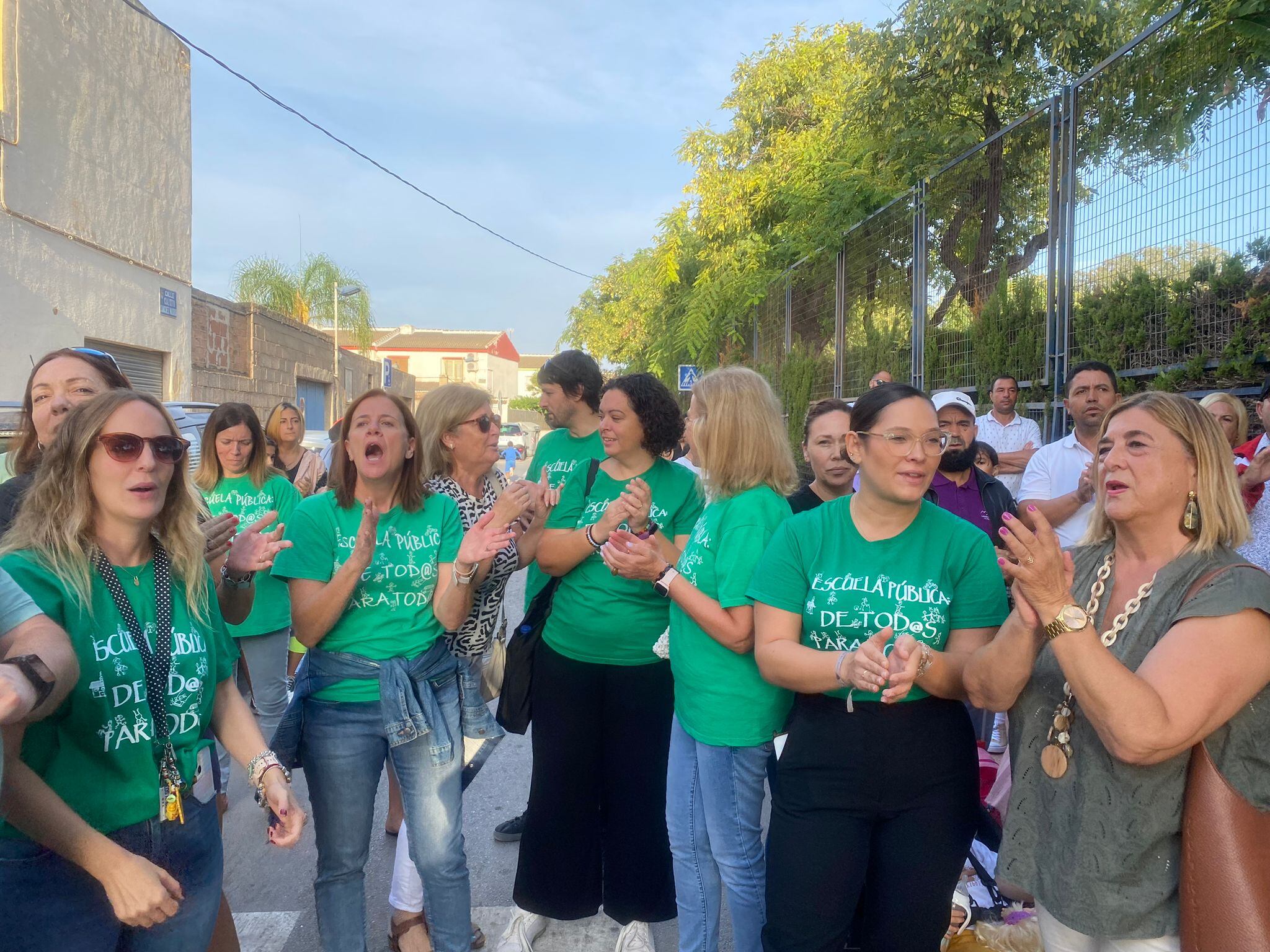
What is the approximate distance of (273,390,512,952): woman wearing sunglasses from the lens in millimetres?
2869

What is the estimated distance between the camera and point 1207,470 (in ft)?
6.97

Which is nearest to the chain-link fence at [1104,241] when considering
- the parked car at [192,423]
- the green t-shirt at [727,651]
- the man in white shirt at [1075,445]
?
the man in white shirt at [1075,445]

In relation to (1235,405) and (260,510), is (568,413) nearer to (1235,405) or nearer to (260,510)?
(260,510)

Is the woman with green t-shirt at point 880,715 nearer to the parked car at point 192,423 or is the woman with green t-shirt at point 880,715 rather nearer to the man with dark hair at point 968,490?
the man with dark hair at point 968,490

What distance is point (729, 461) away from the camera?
117 inches

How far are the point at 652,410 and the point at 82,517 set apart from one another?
6.42ft

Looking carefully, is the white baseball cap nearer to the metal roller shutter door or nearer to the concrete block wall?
the concrete block wall

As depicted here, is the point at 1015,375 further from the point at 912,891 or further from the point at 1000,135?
the point at 912,891

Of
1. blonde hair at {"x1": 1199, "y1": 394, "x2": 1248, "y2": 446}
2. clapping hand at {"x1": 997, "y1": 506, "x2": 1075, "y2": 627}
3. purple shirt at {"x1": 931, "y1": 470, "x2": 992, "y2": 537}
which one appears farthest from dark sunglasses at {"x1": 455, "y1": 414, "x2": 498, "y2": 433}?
blonde hair at {"x1": 1199, "y1": 394, "x2": 1248, "y2": 446}

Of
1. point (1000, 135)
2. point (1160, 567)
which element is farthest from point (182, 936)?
point (1000, 135)

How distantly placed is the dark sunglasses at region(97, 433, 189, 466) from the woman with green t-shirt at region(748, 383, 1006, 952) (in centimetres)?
162

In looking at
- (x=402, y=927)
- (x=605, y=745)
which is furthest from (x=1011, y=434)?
(x=402, y=927)

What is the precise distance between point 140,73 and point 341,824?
16.2 meters

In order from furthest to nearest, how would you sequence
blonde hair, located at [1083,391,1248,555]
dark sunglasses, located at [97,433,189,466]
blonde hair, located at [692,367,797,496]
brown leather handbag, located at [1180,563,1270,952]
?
blonde hair, located at [692,367,797,496] < dark sunglasses, located at [97,433,189,466] < blonde hair, located at [1083,391,1248,555] < brown leather handbag, located at [1180,563,1270,952]
